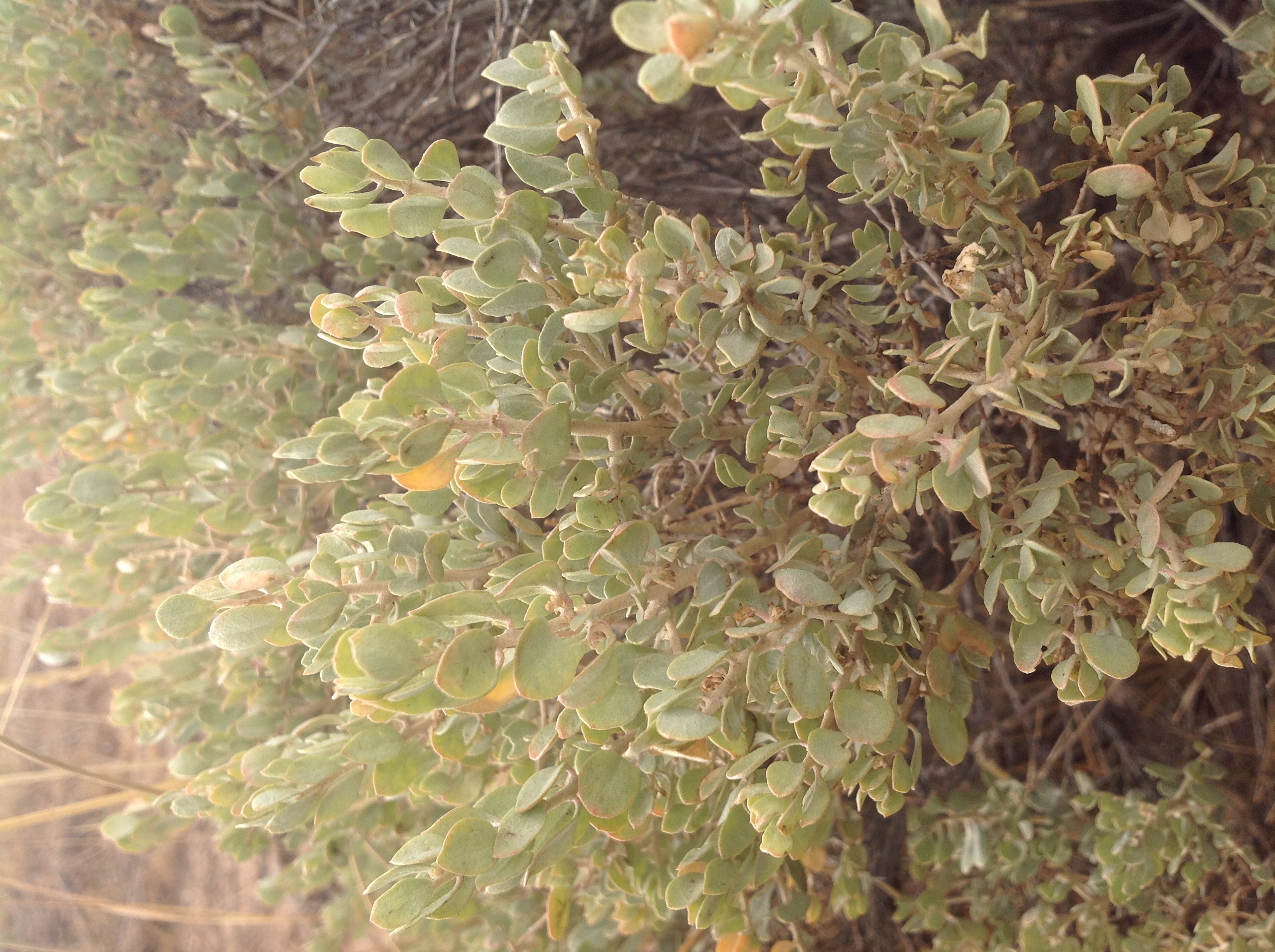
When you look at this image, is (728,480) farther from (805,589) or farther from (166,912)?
(166,912)

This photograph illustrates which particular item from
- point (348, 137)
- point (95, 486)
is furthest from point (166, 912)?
point (348, 137)

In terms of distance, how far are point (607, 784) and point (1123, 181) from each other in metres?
0.48

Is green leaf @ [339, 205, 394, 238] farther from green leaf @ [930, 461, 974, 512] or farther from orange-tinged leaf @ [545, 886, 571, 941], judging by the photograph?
orange-tinged leaf @ [545, 886, 571, 941]

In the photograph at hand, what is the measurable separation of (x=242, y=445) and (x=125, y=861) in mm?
2310

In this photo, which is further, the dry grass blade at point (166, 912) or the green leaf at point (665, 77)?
the dry grass blade at point (166, 912)

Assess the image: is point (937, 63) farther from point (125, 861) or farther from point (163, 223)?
point (125, 861)

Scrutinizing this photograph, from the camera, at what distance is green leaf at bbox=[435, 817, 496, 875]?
499mm

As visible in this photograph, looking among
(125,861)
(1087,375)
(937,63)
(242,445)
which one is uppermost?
(937,63)

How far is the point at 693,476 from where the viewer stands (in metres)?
0.78

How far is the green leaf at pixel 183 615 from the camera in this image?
0.61m

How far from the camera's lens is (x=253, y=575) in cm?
59

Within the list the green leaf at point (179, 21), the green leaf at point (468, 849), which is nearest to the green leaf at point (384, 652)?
the green leaf at point (468, 849)

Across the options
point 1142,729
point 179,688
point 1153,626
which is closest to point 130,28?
point 179,688

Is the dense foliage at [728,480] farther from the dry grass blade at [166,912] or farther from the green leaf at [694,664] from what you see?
the dry grass blade at [166,912]
